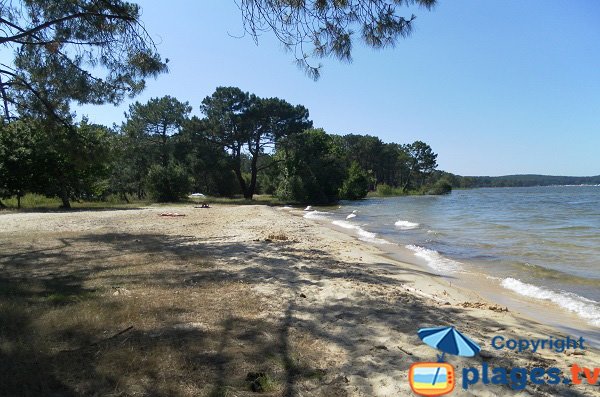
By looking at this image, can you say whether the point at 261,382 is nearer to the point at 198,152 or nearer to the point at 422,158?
the point at 198,152

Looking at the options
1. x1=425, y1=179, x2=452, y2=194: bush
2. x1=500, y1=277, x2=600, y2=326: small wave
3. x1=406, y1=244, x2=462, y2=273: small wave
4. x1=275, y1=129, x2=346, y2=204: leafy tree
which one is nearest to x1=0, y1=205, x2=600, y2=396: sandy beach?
x1=500, y1=277, x2=600, y2=326: small wave

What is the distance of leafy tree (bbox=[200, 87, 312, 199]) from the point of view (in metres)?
41.1

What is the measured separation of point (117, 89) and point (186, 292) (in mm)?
6809

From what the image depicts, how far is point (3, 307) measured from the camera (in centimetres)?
448

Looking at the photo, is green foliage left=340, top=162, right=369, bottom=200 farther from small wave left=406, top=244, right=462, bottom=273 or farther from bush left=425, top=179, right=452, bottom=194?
small wave left=406, top=244, right=462, bottom=273

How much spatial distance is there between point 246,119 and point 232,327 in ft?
126

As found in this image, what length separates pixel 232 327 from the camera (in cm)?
421

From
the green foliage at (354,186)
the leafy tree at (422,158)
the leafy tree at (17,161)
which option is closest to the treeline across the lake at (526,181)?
the leafy tree at (422,158)

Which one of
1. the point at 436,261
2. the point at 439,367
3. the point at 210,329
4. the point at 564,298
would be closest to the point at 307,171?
the point at 436,261

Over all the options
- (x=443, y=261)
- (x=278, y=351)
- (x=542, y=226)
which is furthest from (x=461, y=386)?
(x=542, y=226)

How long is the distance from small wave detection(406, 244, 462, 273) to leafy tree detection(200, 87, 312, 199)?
31.2 metres

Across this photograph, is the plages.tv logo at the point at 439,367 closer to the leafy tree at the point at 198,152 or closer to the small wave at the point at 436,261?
the small wave at the point at 436,261

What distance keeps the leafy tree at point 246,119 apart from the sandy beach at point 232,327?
34.1 metres

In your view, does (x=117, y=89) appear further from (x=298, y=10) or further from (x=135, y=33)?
(x=298, y=10)
